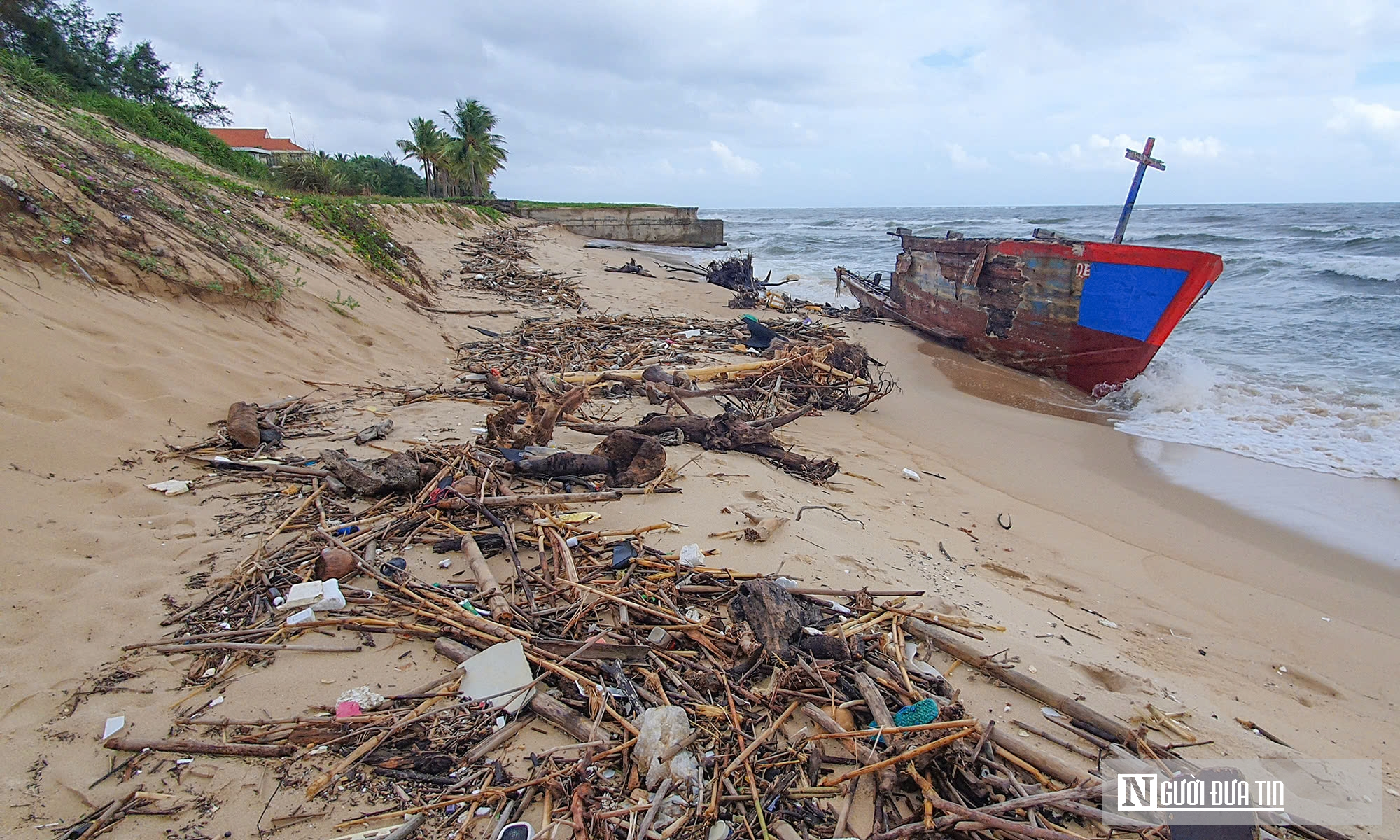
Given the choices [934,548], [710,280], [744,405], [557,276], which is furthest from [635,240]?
[934,548]

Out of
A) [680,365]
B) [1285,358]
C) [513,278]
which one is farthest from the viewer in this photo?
[513,278]

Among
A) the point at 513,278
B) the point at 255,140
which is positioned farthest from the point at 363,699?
the point at 255,140

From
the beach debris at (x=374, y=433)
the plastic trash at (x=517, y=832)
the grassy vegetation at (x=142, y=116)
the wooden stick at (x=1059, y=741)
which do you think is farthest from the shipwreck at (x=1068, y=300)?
the grassy vegetation at (x=142, y=116)

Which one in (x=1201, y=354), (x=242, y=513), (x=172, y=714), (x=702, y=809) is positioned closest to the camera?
(x=702, y=809)

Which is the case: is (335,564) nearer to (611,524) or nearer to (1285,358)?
(611,524)

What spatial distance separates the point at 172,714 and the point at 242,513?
5.25ft

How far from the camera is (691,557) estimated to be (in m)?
3.43

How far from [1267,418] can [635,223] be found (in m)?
33.6

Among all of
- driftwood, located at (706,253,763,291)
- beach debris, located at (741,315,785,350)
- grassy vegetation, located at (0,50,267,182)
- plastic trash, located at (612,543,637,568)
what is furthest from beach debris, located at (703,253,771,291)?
plastic trash, located at (612,543,637,568)

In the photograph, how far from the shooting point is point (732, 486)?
4648mm

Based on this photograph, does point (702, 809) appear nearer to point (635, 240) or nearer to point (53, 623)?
point (53, 623)

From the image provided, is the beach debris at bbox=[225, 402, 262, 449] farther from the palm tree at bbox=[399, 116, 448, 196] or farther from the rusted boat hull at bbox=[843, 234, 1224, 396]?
the palm tree at bbox=[399, 116, 448, 196]

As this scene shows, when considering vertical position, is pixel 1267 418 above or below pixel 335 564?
below

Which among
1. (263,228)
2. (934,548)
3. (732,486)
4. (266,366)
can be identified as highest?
(263,228)
